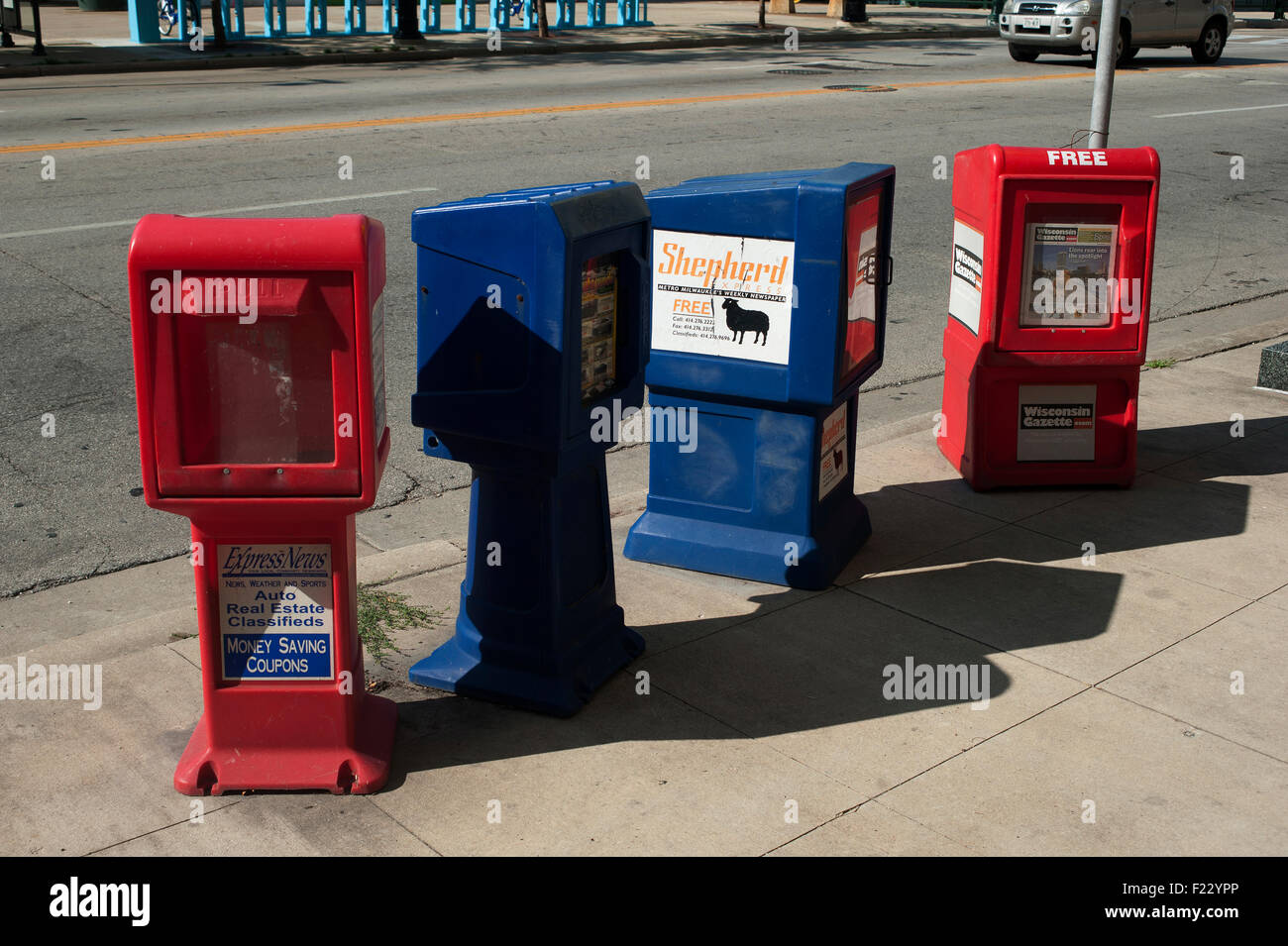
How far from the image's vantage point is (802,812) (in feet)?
12.1

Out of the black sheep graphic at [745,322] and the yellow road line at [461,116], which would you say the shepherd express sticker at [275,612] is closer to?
the black sheep graphic at [745,322]

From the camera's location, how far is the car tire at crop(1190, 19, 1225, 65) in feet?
84.1

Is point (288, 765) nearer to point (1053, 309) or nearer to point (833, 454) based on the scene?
point (833, 454)

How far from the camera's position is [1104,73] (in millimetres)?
7219

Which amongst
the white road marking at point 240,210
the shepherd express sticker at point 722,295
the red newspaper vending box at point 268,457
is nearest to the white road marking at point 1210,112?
the white road marking at point 240,210

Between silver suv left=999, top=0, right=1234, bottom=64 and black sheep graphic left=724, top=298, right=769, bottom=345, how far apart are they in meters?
20.6

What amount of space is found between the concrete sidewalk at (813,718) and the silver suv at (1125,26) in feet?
66.6

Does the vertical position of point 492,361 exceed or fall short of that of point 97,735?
it exceeds it

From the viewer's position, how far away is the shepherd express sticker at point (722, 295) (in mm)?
4988

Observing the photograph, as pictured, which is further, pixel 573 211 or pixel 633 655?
pixel 633 655

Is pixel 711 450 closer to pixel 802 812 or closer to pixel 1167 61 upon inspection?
pixel 802 812

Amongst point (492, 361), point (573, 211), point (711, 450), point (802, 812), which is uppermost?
point (573, 211)

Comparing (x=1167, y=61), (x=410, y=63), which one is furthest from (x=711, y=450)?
(x=1167, y=61)

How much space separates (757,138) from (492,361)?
11777mm
